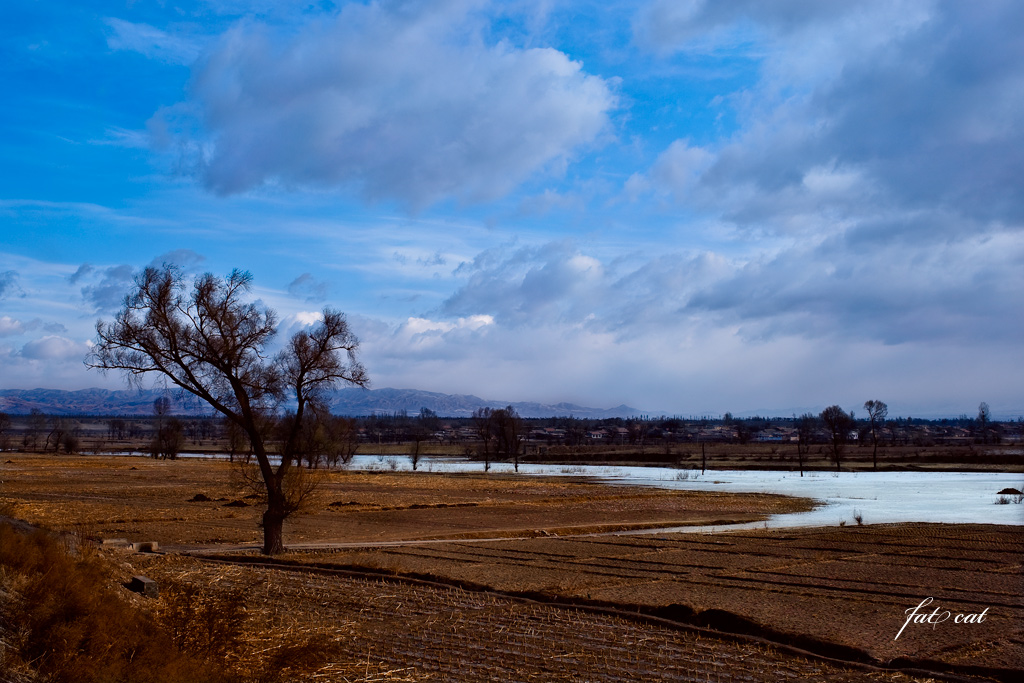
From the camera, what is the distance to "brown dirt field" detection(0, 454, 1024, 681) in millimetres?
10836

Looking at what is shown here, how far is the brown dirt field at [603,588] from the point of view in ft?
Answer: 35.6

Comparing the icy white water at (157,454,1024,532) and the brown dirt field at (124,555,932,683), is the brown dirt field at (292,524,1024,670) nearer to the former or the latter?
the brown dirt field at (124,555,932,683)

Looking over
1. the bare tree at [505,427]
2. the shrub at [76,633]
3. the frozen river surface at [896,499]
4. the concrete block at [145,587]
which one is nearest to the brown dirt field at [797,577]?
the concrete block at [145,587]

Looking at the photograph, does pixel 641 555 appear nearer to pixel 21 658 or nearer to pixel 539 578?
pixel 539 578

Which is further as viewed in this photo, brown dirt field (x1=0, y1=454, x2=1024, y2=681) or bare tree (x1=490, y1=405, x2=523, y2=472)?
bare tree (x1=490, y1=405, x2=523, y2=472)

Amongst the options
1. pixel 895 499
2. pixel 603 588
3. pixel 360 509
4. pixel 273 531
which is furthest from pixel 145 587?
pixel 895 499

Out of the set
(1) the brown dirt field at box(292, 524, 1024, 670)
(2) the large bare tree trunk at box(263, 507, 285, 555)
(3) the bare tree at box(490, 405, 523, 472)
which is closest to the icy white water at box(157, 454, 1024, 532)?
(1) the brown dirt field at box(292, 524, 1024, 670)

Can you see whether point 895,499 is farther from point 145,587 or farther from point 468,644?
point 145,587

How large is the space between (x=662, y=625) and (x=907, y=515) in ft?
92.7

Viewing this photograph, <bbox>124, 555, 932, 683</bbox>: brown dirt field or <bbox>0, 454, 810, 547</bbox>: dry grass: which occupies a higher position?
<bbox>124, 555, 932, 683</bbox>: brown dirt field

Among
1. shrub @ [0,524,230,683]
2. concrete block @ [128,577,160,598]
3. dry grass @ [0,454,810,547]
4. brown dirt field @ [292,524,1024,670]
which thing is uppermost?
shrub @ [0,524,230,683]

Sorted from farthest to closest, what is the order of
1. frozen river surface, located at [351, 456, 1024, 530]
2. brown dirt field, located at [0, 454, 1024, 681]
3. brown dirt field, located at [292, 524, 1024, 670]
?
1. frozen river surface, located at [351, 456, 1024, 530]
2. brown dirt field, located at [292, 524, 1024, 670]
3. brown dirt field, located at [0, 454, 1024, 681]

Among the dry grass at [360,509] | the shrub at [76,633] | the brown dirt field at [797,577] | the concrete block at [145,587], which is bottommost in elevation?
the dry grass at [360,509]

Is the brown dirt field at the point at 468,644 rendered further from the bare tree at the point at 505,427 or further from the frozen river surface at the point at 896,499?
the bare tree at the point at 505,427
